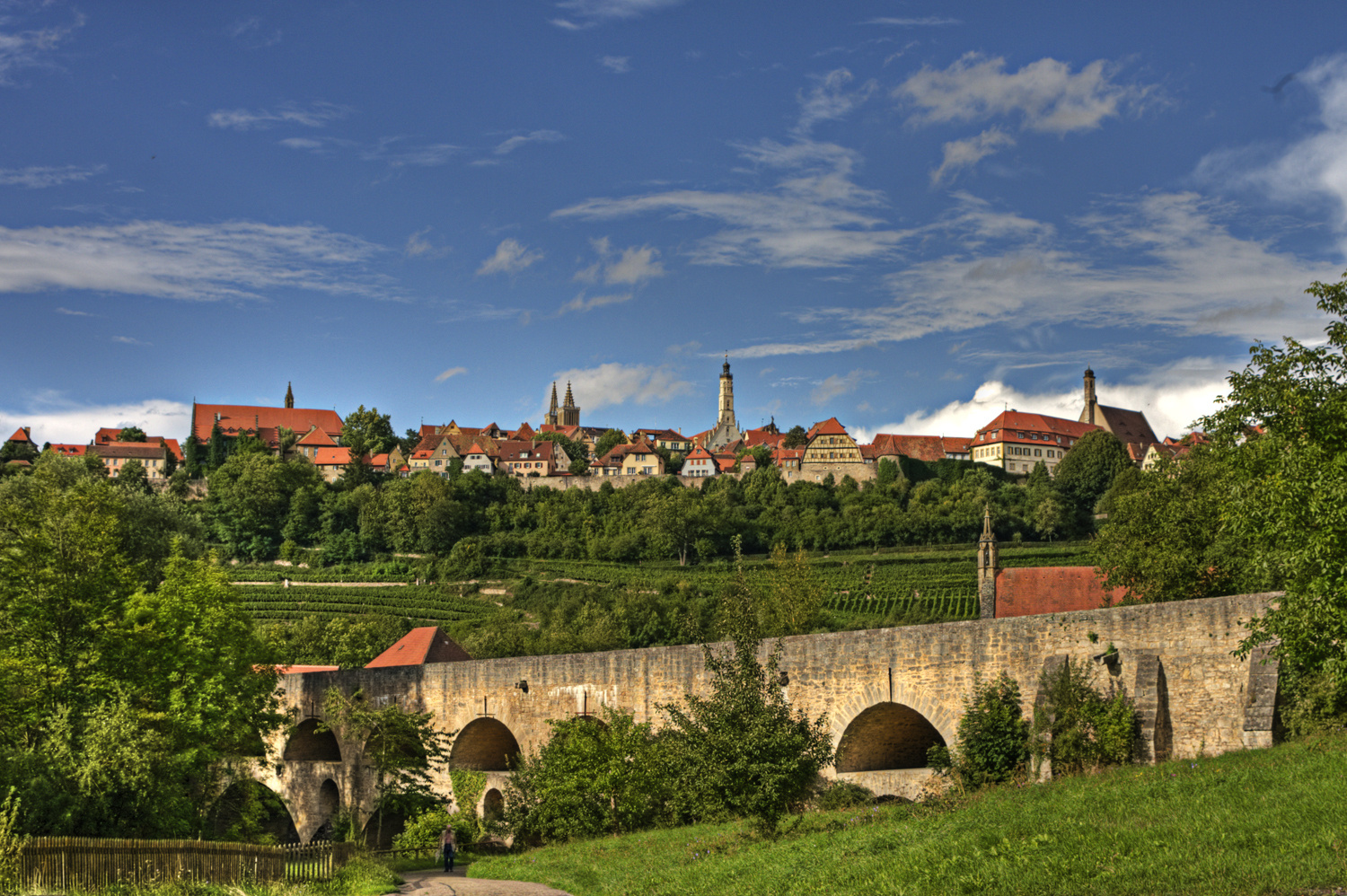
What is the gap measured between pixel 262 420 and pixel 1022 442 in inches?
3958

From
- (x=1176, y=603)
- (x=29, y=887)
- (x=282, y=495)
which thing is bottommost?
(x=29, y=887)

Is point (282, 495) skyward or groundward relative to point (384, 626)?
skyward

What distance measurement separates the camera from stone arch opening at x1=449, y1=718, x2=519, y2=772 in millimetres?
34031

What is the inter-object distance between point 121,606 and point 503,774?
1200cm

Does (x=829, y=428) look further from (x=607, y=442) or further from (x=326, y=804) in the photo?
(x=326, y=804)

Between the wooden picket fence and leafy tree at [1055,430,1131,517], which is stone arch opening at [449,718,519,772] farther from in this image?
leafy tree at [1055,430,1131,517]

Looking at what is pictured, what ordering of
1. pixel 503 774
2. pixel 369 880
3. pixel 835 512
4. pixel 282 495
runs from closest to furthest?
pixel 369 880
pixel 503 774
pixel 835 512
pixel 282 495

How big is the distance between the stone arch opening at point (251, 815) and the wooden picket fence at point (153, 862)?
7.34 m

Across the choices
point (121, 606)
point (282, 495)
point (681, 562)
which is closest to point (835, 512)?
point (681, 562)

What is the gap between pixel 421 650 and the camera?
45.2m

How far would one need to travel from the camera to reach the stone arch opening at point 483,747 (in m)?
34.0

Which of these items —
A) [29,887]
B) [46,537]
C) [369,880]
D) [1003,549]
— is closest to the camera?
[29,887]

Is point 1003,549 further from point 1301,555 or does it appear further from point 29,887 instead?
point 29,887

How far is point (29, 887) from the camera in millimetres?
15844
